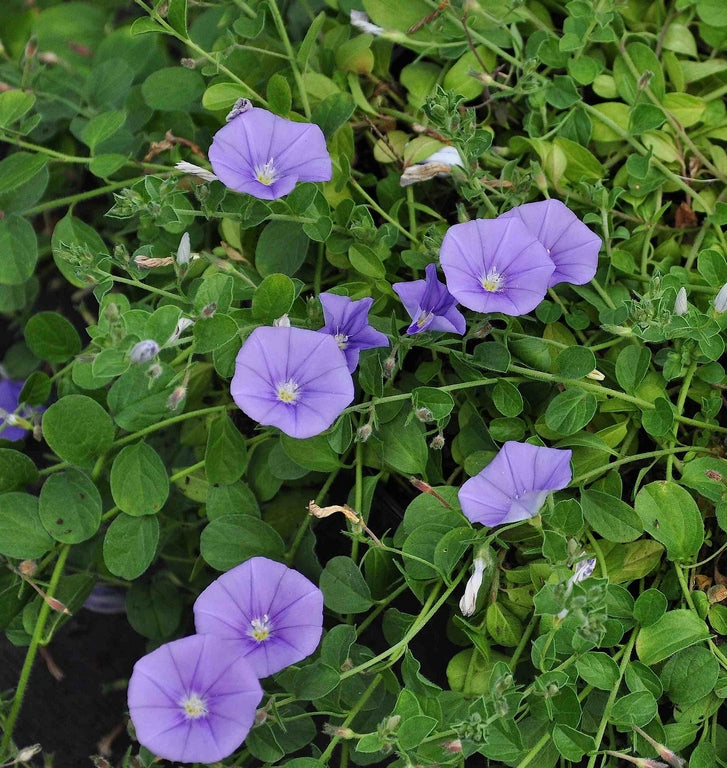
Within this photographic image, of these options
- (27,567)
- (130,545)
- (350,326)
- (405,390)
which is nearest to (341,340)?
(350,326)

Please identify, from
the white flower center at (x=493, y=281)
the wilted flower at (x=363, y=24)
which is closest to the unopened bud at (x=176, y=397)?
the white flower center at (x=493, y=281)

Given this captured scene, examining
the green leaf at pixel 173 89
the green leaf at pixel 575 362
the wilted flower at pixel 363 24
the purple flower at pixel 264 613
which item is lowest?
the purple flower at pixel 264 613

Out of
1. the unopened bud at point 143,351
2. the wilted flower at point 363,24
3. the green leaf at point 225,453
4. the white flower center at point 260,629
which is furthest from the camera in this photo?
the wilted flower at point 363,24

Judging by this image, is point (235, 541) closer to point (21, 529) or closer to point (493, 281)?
point (21, 529)

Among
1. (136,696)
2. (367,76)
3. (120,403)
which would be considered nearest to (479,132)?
(367,76)

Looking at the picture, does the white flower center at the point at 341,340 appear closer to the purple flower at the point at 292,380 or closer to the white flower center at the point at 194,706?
the purple flower at the point at 292,380

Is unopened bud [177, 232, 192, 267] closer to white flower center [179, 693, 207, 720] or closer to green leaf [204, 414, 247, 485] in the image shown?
green leaf [204, 414, 247, 485]

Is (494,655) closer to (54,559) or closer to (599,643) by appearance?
(599,643)
